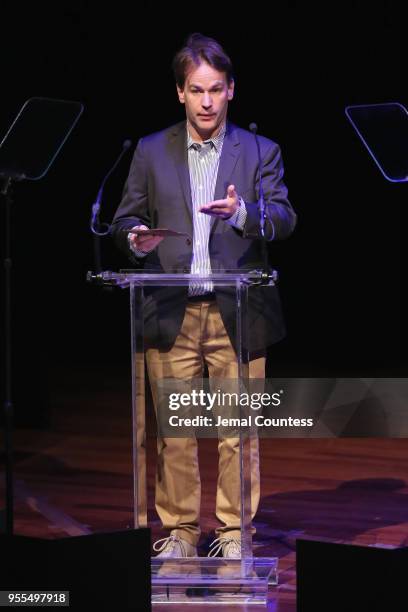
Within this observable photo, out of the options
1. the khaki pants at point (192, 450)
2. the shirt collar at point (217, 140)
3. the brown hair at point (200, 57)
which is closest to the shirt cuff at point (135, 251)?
the khaki pants at point (192, 450)

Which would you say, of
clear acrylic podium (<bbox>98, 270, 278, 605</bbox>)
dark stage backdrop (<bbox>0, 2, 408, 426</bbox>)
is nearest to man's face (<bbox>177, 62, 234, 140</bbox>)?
clear acrylic podium (<bbox>98, 270, 278, 605</bbox>)

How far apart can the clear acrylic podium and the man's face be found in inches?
21.2

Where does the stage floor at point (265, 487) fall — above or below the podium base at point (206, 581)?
above

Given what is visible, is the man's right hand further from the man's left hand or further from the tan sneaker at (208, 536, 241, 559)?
the tan sneaker at (208, 536, 241, 559)

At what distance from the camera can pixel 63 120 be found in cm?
361

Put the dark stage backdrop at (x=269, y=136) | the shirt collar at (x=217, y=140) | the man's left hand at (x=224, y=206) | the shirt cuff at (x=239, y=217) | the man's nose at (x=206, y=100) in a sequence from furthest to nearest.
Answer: the dark stage backdrop at (x=269, y=136), the shirt collar at (x=217, y=140), the man's nose at (x=206, y=100), the shirt cuff at (x=239, y=217), the man's left hand at (x=224, y=206)

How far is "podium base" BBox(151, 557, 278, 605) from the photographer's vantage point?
3.32 m

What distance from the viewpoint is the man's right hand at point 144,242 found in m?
3.22

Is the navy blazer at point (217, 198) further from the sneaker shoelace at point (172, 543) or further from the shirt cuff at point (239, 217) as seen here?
the sneaker shoelace at point (172, 543)

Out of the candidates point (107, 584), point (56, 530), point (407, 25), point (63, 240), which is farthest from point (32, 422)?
point (107, 584)

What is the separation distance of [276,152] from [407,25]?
2551 millimetres

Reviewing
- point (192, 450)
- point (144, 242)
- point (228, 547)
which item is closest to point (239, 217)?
point (144, 242)

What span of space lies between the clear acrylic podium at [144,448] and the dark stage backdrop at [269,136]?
2.92 metres

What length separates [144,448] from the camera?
327cm
